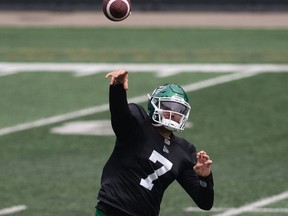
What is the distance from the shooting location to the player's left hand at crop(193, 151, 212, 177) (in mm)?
9648

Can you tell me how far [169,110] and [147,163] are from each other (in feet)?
1.66

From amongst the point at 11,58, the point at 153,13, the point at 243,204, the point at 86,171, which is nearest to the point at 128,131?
the point at 243,204

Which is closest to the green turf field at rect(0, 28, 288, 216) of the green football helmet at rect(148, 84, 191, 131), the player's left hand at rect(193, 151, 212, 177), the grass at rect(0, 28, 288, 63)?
the grass at rect(0, 28, 288, 63)

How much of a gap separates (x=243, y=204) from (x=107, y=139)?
4.52 meters

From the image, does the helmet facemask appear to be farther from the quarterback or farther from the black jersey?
the black jersey

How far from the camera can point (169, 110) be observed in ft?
31.8

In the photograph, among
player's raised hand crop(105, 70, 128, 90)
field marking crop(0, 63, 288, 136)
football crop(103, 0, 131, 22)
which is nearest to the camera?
player's raised hand crop(105, 70, 128, 90)

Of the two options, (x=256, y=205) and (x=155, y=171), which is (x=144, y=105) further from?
(x=155, y=171)

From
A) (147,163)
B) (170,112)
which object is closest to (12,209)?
(147,163)

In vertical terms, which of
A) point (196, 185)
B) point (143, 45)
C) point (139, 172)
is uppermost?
point (143, 45)

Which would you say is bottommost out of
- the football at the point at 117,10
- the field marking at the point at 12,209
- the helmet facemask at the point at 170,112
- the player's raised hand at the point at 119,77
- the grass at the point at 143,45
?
the field marking at the point at 12,209

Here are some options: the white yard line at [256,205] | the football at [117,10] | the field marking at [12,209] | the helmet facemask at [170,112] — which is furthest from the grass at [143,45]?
the helmet facemask at [170,112]

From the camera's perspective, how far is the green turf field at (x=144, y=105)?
1537cm

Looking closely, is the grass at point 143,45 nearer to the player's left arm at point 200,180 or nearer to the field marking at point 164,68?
the field marking at point 164,68
